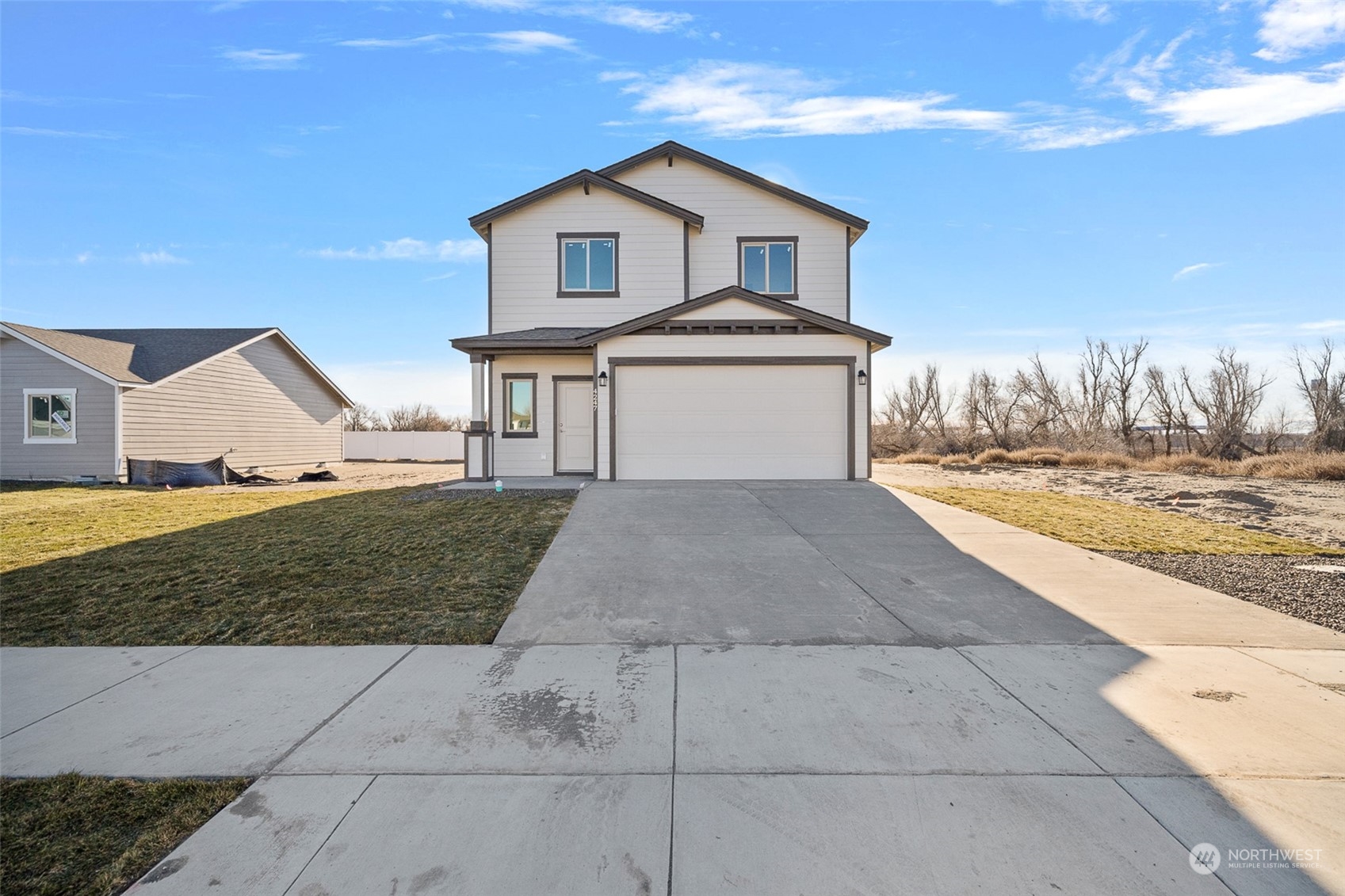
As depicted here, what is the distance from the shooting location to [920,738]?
130 inches

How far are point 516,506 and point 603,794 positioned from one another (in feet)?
26.0

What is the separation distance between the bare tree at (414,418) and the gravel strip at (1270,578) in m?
40.7

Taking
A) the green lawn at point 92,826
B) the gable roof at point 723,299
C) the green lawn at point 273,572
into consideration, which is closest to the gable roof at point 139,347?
the green lawn at point 273,572

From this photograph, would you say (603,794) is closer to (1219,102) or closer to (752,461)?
(752,461)

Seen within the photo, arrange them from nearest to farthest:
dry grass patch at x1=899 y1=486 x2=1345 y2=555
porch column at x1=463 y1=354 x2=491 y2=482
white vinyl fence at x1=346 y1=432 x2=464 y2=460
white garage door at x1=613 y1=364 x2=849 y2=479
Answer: dry grass patch at x1=899 y1=486 x2=1345 y2=555
white garage door at x1=613 y1=364 x2=849 y2=479
porch column at x1=463 y1=354 x2=491 y2=482
white vinyl fence at x1=346 y1=432 x2=464 y2=460

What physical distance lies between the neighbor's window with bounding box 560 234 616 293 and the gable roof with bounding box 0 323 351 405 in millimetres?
14599

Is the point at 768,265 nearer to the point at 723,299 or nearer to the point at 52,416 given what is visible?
the point at 723,299

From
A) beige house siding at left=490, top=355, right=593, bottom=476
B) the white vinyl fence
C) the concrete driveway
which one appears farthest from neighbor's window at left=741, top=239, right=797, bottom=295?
the white vinyl fence

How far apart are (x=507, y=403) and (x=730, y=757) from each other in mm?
12363

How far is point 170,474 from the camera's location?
18.2 meters

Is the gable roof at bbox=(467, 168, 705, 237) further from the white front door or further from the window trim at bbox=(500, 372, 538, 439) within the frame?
the white front door

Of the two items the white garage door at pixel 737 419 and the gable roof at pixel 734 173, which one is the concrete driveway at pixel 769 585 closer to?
the white garage door at pixel 737 419

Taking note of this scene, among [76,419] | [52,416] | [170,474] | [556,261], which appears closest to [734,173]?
[556,261]

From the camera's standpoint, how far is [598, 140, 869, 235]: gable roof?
15227 millimetres
